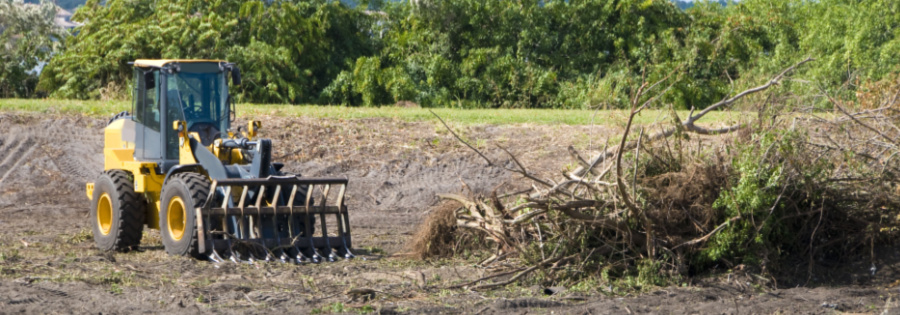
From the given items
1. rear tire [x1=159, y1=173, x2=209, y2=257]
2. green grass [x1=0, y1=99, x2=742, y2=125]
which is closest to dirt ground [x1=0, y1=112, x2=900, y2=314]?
rear tire [x1=159, y1=173, x2=209, y2=257]

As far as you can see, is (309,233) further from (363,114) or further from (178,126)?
(363,114)

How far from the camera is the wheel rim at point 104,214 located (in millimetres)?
11906

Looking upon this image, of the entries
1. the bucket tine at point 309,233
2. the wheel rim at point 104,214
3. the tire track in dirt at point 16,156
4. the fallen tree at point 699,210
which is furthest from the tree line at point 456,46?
the fallen tree at point 699,210

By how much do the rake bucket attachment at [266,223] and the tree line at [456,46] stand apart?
15.8 m

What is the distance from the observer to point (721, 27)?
30.9m

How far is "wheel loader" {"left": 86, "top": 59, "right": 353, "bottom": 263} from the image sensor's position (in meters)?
10.3

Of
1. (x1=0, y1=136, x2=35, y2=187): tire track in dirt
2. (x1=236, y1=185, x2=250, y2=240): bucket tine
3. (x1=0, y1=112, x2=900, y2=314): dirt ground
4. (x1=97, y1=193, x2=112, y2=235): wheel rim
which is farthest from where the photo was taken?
(x1=0, y1=136, x2=35, y2=187): tire track in dirt

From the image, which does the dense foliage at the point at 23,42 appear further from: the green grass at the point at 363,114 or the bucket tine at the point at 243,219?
the bucket tine at the point at 243,219

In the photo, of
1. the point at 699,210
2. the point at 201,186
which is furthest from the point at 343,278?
the point at 699,210

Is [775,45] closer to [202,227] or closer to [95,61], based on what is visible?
[95,61]

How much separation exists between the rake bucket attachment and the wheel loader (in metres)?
0.01

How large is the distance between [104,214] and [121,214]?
103 cm

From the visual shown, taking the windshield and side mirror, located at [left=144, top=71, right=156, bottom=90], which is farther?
the windshield

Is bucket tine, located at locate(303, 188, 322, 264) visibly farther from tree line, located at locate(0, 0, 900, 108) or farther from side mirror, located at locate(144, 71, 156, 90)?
tree line, located at locate(0, 0, 900, 108)
